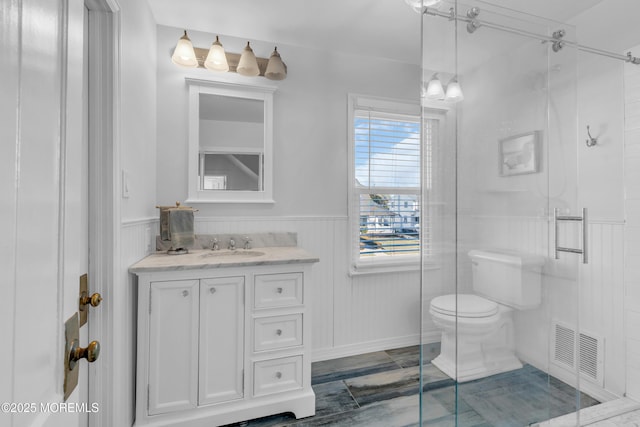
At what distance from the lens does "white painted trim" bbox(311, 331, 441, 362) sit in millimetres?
2520

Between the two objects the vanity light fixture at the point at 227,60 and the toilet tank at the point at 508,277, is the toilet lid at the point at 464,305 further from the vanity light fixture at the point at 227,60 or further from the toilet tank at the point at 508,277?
the vanity light fixture at the point at 227,60

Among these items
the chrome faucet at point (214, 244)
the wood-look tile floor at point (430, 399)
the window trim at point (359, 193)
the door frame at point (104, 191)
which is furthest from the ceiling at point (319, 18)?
the wood-look tile floor at point (430, 399)

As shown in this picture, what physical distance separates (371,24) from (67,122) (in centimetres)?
215

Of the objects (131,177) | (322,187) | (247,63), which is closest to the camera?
(131,177)

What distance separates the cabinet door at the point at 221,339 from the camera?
1.70 meters

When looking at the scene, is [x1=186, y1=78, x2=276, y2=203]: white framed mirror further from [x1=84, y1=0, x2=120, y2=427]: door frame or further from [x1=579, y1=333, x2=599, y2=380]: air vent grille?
[x1=579, y1=333, x2=599, y2=380]: air vent grille

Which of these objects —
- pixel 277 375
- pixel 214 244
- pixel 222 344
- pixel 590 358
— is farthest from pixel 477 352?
pixel 214 244

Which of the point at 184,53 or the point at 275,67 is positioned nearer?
the point at 184,53

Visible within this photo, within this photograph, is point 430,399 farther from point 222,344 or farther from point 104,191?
A: point 104,191

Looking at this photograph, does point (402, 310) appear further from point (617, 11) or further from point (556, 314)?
point (617, 11)

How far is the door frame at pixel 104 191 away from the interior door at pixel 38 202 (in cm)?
83

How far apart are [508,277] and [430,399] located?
738 mm

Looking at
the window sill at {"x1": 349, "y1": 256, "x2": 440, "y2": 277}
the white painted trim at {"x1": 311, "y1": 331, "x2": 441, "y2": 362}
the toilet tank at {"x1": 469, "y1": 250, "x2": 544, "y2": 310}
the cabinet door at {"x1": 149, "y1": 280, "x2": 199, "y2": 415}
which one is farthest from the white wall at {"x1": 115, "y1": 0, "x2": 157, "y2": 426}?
the toilet tank at {"x1": 469, "y1": 250, "x2": 544, "y2": 310}

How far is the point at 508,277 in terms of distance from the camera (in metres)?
1.63
